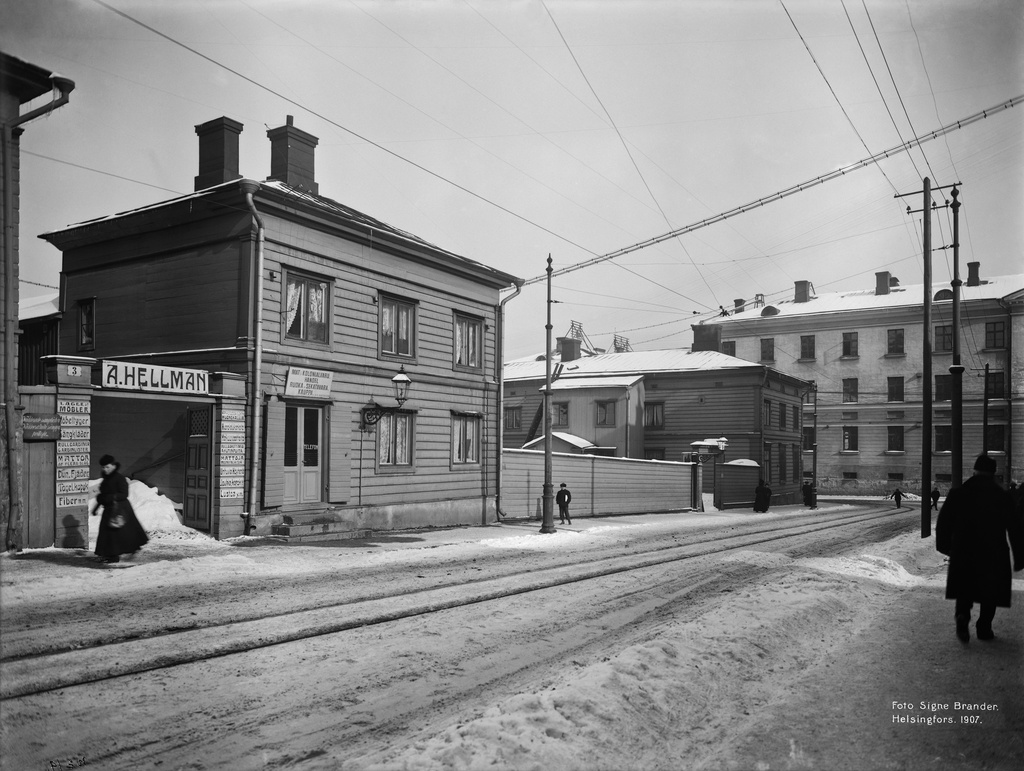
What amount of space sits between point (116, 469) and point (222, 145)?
10131 millimetres

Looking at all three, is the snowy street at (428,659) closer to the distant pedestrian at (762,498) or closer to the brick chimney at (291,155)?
the brick chimney at (291,155)

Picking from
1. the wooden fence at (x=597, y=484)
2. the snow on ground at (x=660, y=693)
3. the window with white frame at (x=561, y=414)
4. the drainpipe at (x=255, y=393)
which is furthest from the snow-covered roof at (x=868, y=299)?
the snow on ground at (x=660, y=693)

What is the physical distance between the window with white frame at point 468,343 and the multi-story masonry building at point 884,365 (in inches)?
1345

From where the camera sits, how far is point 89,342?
63.8 ft

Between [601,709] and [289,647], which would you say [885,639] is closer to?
[601,709]

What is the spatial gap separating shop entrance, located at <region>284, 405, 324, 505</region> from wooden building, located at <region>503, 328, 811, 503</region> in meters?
23.9

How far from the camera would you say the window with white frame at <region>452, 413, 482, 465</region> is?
2277 centimetres

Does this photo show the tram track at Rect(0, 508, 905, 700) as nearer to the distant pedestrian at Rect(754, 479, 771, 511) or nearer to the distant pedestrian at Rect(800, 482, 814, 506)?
the distant pedestrian at Rect(754, 479, 771, 511)

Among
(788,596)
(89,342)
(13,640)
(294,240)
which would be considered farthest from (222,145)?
(788,596)

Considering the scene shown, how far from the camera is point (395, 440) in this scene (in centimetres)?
2038

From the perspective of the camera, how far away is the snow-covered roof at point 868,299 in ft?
173

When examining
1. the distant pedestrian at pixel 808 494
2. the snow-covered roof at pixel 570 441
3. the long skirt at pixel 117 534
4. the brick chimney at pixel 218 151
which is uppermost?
the brick chimney at pixel 218 151

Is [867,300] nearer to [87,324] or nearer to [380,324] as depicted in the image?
[380,324]

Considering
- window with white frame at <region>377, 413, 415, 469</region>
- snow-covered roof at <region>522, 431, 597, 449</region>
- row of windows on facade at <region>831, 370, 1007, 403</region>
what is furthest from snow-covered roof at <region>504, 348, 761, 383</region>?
window with white frame at <region>377, 413, 415, 469</region>
